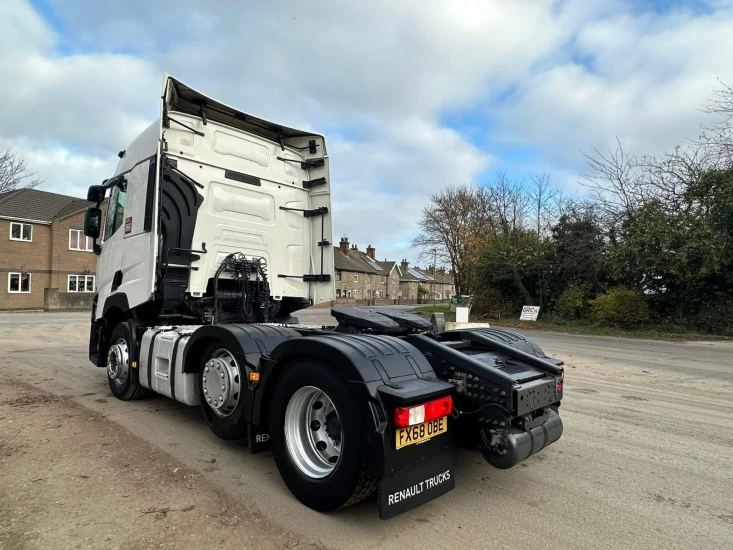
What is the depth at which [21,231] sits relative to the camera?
3475 cm

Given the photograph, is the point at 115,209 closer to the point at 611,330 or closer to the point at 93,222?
the point at 93,222

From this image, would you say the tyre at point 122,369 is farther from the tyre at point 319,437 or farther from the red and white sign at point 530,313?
the red and white sign at point 530,313

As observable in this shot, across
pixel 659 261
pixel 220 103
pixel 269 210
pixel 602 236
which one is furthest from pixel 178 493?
pixel 602 236

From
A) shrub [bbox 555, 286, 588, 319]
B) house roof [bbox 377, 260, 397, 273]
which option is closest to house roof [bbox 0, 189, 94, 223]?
shrub [bbox 555, 286, 588, 319]

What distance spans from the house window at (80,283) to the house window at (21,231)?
4067 mm

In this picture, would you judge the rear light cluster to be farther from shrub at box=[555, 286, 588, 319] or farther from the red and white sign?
the red and white sign

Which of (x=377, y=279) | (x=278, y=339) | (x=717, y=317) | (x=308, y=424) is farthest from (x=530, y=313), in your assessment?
(x=377, y=279)

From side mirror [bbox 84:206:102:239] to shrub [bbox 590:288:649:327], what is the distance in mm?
19456

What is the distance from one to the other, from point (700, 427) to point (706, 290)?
660 inches

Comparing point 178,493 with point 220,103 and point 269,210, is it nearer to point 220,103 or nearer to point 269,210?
point 269,210

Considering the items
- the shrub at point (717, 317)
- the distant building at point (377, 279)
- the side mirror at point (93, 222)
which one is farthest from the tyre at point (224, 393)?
Result: the distant building at point (377, 279)

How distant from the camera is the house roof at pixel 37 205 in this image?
34.7m

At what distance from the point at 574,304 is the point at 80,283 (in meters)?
35.6

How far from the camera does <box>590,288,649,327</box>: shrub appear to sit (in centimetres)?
1988
